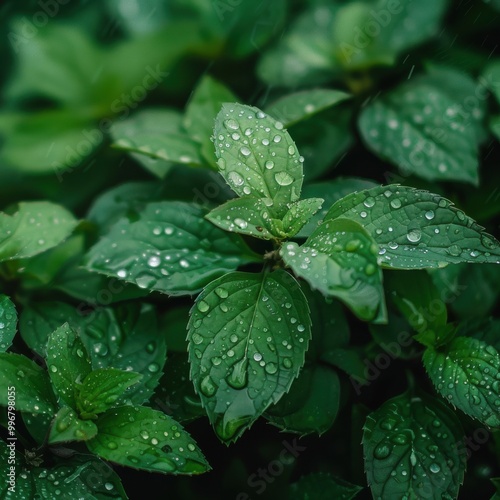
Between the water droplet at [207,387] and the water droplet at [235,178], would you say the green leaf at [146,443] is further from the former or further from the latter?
the water droplet at [235,178]

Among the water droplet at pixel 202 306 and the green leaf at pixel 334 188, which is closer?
the water droplet at pixel 202 306

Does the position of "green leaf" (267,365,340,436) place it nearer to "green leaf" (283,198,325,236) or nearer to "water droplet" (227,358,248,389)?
"water droplet" (227,358,248,389)

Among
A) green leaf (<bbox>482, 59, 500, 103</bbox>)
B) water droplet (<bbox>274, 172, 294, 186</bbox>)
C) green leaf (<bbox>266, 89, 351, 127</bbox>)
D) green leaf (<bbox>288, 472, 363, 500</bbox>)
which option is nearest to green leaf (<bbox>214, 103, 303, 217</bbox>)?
water droplet (<bbox>274, 172, 294, 186</bbox>)

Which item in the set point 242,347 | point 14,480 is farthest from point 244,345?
point 14,480

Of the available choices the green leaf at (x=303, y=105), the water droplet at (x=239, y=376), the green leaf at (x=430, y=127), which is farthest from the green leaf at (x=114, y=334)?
the green leaf at (x=430, y=127)

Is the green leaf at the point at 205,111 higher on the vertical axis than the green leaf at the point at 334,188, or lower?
lower

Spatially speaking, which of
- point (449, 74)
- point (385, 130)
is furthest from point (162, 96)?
point (449, 74)

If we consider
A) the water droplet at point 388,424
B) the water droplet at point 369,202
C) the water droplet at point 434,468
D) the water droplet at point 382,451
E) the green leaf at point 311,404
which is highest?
the water droplet at point 369,202
